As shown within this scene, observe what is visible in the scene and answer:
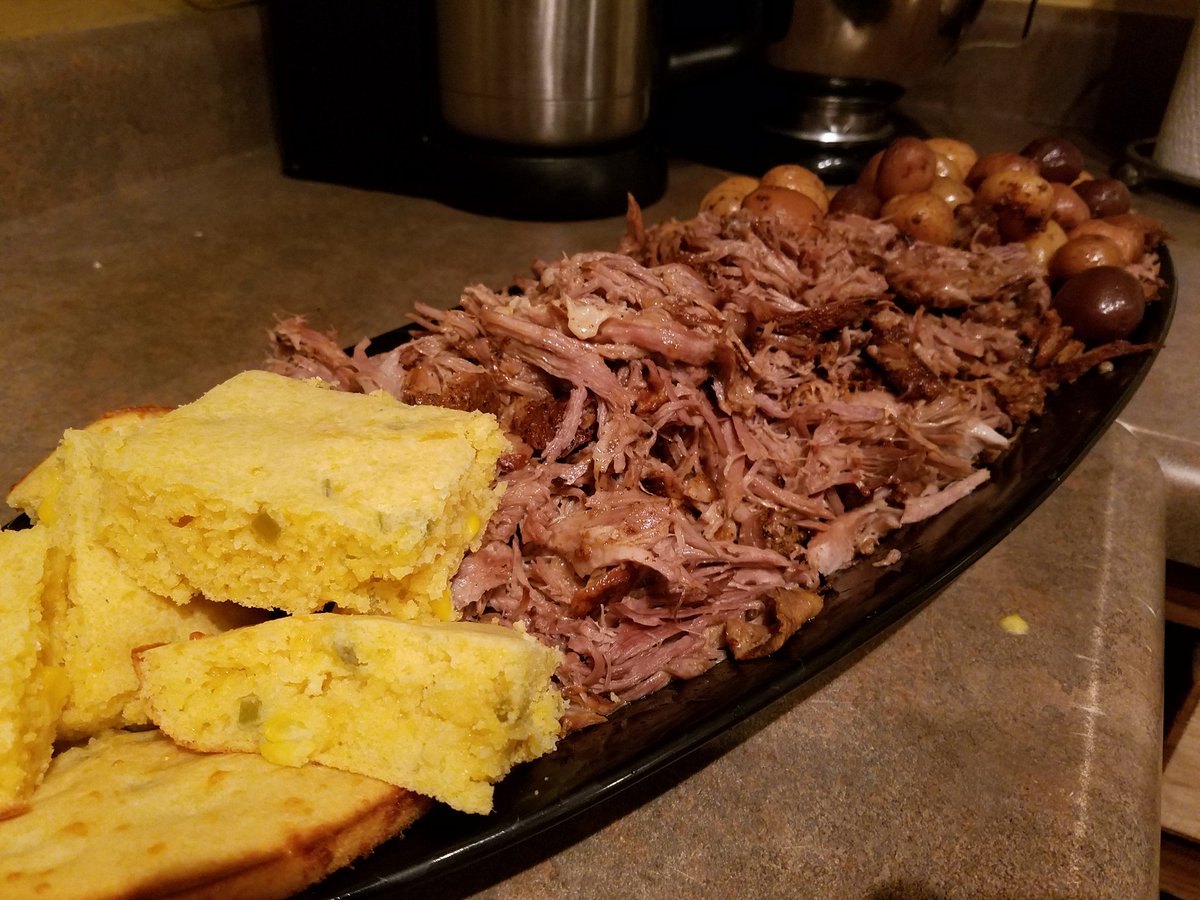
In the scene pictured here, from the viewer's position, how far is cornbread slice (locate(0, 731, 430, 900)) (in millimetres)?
693

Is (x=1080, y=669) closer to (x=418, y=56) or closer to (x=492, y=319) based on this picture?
(x=492, y=319)

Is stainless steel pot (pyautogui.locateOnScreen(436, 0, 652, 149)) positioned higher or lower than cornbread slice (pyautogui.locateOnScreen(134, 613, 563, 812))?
higher

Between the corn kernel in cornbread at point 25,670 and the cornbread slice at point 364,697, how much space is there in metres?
0.09

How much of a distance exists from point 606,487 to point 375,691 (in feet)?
1.48

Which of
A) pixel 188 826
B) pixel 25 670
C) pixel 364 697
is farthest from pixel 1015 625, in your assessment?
pixel 25 670

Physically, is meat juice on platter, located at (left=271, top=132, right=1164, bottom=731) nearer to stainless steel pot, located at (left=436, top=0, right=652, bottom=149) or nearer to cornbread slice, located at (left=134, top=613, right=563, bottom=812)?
cornbread slice, located at (left=134, top=613, right=563, bottom=812)

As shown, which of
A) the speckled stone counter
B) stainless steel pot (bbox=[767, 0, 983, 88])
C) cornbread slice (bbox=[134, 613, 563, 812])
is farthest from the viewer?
stainless steel pot (bbox=[767, 0, 983, 88])

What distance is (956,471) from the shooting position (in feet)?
4.37

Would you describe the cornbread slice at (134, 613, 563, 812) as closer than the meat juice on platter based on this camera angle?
Yes

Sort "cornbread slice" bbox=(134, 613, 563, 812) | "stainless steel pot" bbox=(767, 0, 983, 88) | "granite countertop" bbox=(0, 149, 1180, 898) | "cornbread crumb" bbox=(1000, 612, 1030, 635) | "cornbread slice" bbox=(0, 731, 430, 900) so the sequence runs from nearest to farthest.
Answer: "cornbread slice" bbox=(0, 731, 430, 900) < "cornbread slice" bbox=(134, 613, 563, 812) < "granite countertop" bbox=(0, 149, 1180, 898) < "cornbread crumb" bbox=(1000, 612, 1030, 635) < "stainless steel pot" bbox=(767, 0, 983, 88)

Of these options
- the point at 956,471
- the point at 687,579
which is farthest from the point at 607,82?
the point at 687,579

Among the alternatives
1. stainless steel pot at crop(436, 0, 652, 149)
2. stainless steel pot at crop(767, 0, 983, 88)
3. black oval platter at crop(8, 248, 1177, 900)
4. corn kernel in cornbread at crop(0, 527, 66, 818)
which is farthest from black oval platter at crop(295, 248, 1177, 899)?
stainless steel pot at crop(767, 0, 983, 88)

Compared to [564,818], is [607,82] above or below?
above

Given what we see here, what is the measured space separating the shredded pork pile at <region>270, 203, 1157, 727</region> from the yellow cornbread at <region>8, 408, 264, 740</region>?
31 centimetres
